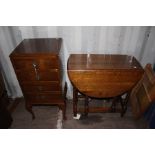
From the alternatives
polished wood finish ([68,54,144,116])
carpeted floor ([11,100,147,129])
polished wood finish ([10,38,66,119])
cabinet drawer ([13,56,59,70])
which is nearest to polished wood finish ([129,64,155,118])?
Answer: carpeted floor ([11,100,147,129])

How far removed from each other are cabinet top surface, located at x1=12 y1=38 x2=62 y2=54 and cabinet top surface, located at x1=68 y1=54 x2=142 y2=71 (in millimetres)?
292

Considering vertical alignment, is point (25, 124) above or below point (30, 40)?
below

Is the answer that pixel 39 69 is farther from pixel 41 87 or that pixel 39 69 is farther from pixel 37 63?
pixel 41 87

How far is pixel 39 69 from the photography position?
5.80ft

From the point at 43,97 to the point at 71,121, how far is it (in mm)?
634

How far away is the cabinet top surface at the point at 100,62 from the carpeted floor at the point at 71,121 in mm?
969

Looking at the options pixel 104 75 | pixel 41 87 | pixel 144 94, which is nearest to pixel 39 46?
pixel 41 87

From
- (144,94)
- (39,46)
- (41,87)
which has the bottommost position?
(144,94)

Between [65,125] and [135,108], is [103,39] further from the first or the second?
[65,125]

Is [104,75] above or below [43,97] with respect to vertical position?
above

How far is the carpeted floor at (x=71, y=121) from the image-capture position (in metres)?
2.30

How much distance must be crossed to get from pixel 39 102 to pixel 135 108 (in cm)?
153
